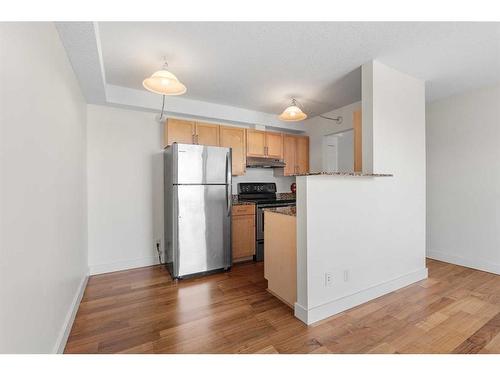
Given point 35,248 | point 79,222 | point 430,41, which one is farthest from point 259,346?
point 430,41

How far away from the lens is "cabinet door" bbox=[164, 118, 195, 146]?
3.22m

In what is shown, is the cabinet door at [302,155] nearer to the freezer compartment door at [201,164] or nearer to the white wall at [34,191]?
the freezer compartment door at [201,164]

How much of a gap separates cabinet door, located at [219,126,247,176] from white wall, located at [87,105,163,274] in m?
0.96

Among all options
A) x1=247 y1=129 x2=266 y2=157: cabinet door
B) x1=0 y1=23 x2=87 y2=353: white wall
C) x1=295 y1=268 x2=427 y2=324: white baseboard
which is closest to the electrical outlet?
x1=295 y1=268 x2=427 y2=324: white baseboard

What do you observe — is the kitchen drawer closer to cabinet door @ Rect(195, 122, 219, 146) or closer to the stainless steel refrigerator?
the stainless steel refrigerator

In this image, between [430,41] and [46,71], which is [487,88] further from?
[46,71]

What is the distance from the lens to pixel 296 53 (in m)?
2.18

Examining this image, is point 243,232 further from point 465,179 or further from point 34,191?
point 465,179

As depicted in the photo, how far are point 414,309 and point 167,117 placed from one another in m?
3.69

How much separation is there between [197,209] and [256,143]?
1.68 meters

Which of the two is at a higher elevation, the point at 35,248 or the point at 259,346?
the point at 35,248

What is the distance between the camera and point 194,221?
286cm

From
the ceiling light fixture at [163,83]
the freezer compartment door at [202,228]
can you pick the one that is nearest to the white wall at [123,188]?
the freezer compartment door at [202,228]

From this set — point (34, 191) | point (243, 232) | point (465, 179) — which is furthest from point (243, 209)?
point (465, 179)
